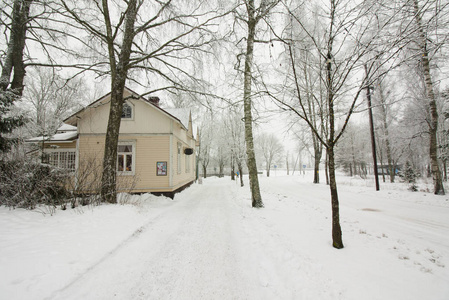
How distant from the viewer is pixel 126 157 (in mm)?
11102

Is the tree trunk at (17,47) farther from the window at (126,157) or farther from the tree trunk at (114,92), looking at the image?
the window at (126,157)

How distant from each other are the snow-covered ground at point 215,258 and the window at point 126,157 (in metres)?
5.63

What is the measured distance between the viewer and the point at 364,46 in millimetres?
3369

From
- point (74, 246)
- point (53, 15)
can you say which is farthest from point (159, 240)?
point (53, 15)

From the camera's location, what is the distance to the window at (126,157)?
1093 cm

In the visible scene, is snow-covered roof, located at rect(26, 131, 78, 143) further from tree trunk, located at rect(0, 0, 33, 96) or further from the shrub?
the shrub

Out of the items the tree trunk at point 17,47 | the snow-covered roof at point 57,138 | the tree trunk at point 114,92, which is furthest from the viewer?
the snow-covered roof at point 57,138

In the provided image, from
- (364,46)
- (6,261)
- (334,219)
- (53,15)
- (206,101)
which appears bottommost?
(6,261)

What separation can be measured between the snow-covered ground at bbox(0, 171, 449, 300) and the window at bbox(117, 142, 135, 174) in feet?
18.5

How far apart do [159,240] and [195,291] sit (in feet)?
7.17

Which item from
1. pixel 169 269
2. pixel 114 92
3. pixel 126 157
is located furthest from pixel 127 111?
pixel 169 269

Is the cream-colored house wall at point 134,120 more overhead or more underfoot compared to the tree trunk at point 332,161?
more overhead

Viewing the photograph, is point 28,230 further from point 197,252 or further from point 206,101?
point 206,101

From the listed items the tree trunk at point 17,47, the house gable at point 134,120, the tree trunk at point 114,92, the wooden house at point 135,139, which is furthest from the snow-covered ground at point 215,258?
the house gable at point 134,120
